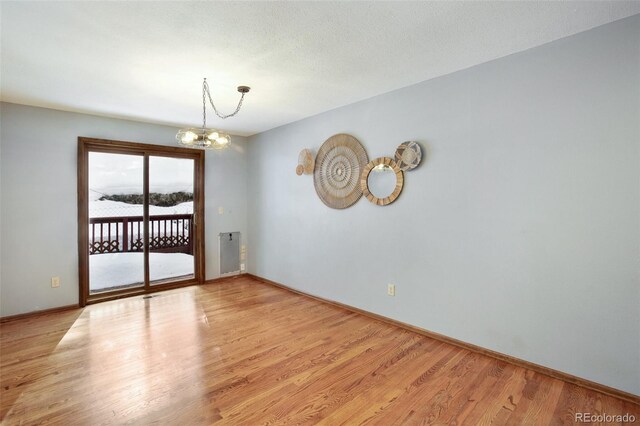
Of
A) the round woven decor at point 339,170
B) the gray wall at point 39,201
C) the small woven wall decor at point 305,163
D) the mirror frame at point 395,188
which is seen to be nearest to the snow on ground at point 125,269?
the gray wall at point 39,201

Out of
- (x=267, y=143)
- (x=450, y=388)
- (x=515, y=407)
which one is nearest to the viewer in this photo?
(x=515, y=407)

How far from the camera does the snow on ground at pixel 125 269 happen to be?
412cm

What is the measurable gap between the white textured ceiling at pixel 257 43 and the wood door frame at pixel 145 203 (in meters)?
0.77

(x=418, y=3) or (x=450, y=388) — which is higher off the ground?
(x=418, y=3)

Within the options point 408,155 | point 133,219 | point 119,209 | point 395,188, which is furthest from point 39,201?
Answer: point 408,155

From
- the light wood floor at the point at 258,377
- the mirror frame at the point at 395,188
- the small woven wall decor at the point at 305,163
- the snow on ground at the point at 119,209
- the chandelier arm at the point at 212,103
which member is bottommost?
the light wood floor at the point at 258,377

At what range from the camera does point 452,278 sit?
2734mm

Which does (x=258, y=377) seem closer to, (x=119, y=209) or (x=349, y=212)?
(x=349, y=212)

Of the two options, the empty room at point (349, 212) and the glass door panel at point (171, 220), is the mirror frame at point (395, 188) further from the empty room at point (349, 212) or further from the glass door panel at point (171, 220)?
the glass door panel at point (171, 220)

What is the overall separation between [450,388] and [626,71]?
→ 7.71 feet

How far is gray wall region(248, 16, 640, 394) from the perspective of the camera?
6.45 ft

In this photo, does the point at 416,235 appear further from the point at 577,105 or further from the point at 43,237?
the point at 43,237

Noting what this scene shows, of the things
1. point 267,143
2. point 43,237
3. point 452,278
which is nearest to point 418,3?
point 452,278

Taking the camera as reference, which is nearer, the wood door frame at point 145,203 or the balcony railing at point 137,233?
the wood door frame at point 145,203
